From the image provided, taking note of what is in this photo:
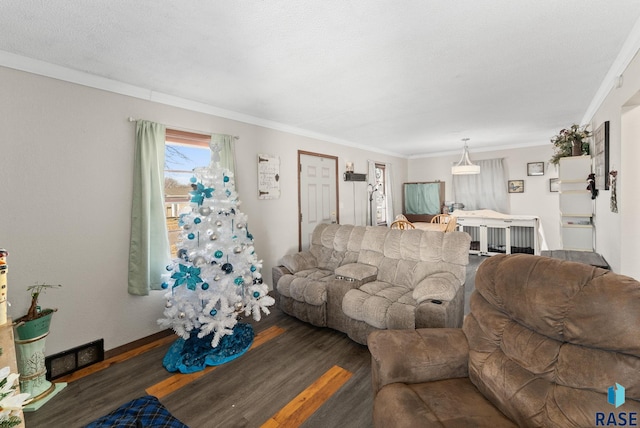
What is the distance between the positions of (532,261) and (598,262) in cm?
221

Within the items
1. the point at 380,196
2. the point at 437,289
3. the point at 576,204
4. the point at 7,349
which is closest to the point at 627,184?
the point at 576,204

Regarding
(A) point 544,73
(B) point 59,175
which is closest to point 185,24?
(B) point 59,175

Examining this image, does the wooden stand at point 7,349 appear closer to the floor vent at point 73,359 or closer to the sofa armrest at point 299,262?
the floor vent at point 73,359

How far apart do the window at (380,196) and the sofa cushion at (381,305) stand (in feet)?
12.7

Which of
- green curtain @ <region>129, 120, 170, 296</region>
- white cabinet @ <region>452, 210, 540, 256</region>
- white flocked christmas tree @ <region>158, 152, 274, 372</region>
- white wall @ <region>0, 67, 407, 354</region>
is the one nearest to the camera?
white wall @ <region>0, 67, 407, 354</region>

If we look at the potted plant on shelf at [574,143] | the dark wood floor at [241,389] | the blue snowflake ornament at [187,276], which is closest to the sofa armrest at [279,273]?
the dark wood floor at [241,389]

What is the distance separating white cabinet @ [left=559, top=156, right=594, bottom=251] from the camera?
3.45 metres

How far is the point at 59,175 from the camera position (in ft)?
7.63

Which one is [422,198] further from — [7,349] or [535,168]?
[7,349]

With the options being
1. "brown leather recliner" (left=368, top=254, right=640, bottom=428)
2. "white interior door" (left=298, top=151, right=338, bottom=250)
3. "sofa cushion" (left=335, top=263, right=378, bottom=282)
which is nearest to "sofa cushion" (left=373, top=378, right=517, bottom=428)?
"brown leather recliner" (left=368, top=254, right=640, bottom=428)

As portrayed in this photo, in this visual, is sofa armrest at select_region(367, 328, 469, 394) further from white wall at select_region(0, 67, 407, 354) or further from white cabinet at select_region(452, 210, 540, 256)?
white cabinet at select_region(452, 210, 540, 256)

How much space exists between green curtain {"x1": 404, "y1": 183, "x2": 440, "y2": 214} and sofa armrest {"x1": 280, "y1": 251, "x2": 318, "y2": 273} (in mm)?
4618

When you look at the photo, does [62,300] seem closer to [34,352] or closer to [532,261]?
[34,352]

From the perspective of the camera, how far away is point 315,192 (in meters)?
4.80
